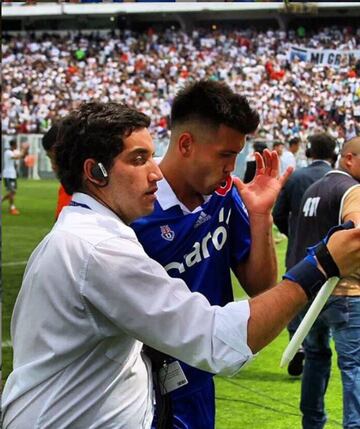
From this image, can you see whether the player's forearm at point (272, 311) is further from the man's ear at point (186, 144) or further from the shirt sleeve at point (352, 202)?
the shirt sleeve at point (352, 202)

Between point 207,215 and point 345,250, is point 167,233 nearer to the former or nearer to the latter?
point 207,215

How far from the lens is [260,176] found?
10.0 ft

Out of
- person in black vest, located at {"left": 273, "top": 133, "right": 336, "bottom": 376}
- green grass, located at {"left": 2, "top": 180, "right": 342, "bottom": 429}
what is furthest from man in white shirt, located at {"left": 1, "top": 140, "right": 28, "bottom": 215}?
person in black vest, located at {"left": 273, "top": 133, "right": 336, "bottom": 376}

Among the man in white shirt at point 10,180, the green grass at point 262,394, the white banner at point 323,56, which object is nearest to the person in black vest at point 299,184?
the green grass at point 262,394

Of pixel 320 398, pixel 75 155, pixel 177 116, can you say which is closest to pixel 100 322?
pixel 75 155

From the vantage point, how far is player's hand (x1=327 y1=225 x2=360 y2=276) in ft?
7.23

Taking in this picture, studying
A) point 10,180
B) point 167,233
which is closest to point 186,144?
point 167,233

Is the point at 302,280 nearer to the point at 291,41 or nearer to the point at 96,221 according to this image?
the point at 96,221

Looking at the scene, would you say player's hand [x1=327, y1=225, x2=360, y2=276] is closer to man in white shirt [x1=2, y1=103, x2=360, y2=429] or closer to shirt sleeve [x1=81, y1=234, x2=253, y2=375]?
man in white shirt [x1=2, y1=103, x2=360, y2=429]

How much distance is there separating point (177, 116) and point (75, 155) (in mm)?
998

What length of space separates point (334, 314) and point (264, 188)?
7.14 ft

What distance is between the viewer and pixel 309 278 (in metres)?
2.20

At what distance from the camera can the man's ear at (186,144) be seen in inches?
128

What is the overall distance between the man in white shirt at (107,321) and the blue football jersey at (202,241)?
800 millimetres
